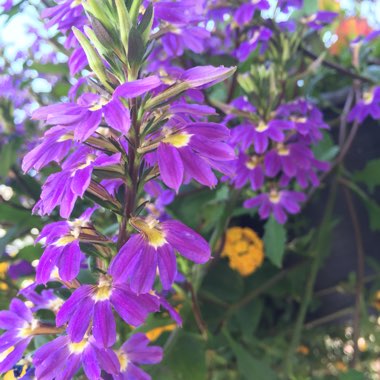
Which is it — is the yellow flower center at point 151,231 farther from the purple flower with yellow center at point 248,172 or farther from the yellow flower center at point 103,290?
the purple flower with yellow center at point 248,172

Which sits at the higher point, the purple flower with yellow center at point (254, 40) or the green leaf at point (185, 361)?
the purple flower with yellow center at point (254, 40)

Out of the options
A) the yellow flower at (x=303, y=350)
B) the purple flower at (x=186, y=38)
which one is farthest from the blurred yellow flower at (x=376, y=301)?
the purple flower at (x=186, y=38)

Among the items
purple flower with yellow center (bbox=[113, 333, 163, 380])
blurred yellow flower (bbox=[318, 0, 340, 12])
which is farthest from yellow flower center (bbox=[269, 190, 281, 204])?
blurred yellow flower (bbox=[318, 0, 340, 12])

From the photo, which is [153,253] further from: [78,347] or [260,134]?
[260,134]

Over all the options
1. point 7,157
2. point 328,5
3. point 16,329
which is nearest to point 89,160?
point 16,329

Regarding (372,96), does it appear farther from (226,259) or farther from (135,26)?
(135,26)

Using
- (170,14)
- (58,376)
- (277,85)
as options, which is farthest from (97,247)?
(277,85)
